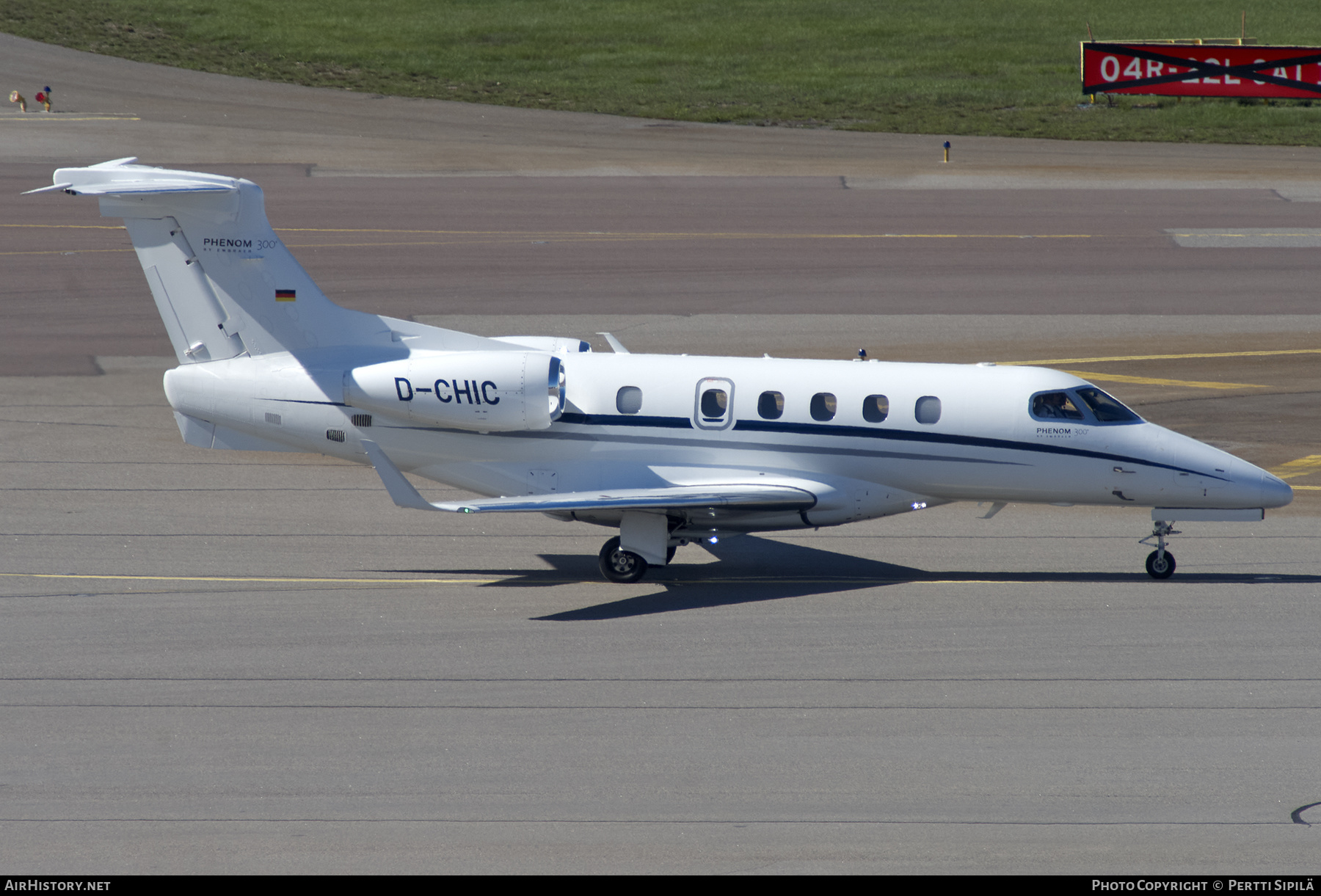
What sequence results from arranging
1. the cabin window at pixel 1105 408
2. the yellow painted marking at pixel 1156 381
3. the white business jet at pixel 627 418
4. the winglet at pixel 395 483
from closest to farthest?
the winglet at pixel 395 483 < the white business jet at pixel 627 418 < the cabin window at pixel 1105 408 < the yellow painted marking at pixel 1156 381

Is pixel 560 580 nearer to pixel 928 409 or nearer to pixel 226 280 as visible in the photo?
pixel 928 409

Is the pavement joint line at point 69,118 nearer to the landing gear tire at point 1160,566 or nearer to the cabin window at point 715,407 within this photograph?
the cabin window at point 715,407

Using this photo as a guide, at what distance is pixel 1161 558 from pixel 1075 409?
2216 millimetres

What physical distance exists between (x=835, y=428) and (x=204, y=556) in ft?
27.8

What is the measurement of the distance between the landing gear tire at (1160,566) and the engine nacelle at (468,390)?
7.79 metres

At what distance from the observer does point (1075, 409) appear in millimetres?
19047

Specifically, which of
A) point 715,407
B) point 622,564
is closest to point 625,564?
point 622,564

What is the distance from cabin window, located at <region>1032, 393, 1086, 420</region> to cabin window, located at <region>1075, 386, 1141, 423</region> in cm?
18

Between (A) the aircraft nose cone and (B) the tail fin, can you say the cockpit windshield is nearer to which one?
(A) the aircraft nose cone

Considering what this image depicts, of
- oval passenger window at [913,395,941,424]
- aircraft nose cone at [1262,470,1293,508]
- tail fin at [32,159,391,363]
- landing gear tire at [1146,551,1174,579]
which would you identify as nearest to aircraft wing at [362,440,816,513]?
oval passenger window at [913,395,941,424]

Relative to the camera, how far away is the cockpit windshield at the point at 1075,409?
62.4 ft

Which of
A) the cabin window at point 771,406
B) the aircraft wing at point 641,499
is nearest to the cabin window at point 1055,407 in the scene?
the aircraft wing at point 641,499

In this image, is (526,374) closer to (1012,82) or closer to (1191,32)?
(1012,82)

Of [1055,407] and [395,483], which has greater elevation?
[1055,407]
